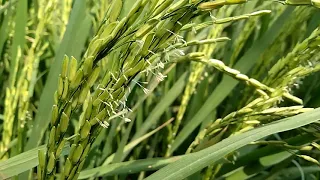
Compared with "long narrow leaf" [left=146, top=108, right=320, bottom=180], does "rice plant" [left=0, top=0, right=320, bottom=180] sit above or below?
above

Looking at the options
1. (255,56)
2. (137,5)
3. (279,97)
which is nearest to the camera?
(137,5)

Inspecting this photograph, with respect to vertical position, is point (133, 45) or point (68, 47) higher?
point (68, 47)

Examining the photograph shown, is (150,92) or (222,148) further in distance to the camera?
(150,92)

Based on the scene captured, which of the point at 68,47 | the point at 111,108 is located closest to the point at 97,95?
the point at 111,108

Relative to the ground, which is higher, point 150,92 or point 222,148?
point 150,92

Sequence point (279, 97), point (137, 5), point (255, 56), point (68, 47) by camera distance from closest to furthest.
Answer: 1. point (137, 5)
2. point (279, 97)
3. point (68, 47)
4. point (255, 56)

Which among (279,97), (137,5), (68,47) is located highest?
(68,47)

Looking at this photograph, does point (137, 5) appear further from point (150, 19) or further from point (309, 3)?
point (309, 3)

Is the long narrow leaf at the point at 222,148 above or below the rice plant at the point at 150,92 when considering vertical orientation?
below
